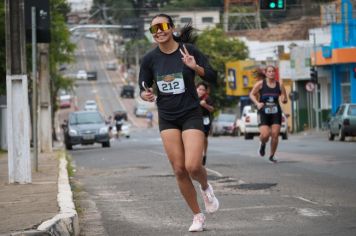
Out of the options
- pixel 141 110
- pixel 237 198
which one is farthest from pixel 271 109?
pixel 141 110

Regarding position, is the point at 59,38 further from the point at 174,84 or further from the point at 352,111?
the point at 174,84

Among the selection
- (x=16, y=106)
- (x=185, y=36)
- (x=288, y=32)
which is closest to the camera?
(x=185, y=36)

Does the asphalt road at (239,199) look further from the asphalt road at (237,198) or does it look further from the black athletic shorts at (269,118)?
the black athletic shorts at (269,118)

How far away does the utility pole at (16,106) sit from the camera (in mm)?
15977

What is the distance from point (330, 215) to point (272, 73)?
9.16 metres

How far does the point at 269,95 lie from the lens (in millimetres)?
19672

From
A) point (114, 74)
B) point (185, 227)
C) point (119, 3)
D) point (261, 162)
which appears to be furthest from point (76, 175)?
point (114, 74)

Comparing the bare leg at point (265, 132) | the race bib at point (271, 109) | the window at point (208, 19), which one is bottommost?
the bare leg at point (265, 132)

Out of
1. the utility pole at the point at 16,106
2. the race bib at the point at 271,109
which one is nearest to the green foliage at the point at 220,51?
the race bib at the point at 271,109

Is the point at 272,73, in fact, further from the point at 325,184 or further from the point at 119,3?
the point at 119,3

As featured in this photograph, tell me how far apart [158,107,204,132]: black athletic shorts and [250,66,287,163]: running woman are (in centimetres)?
973

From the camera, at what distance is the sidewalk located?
926 cm

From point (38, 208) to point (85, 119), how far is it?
27961 mm

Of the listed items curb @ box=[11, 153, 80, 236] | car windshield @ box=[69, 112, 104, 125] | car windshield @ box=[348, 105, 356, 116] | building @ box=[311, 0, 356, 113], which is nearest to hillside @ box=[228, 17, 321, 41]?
building @ box=[311, 0, 356, 113]
